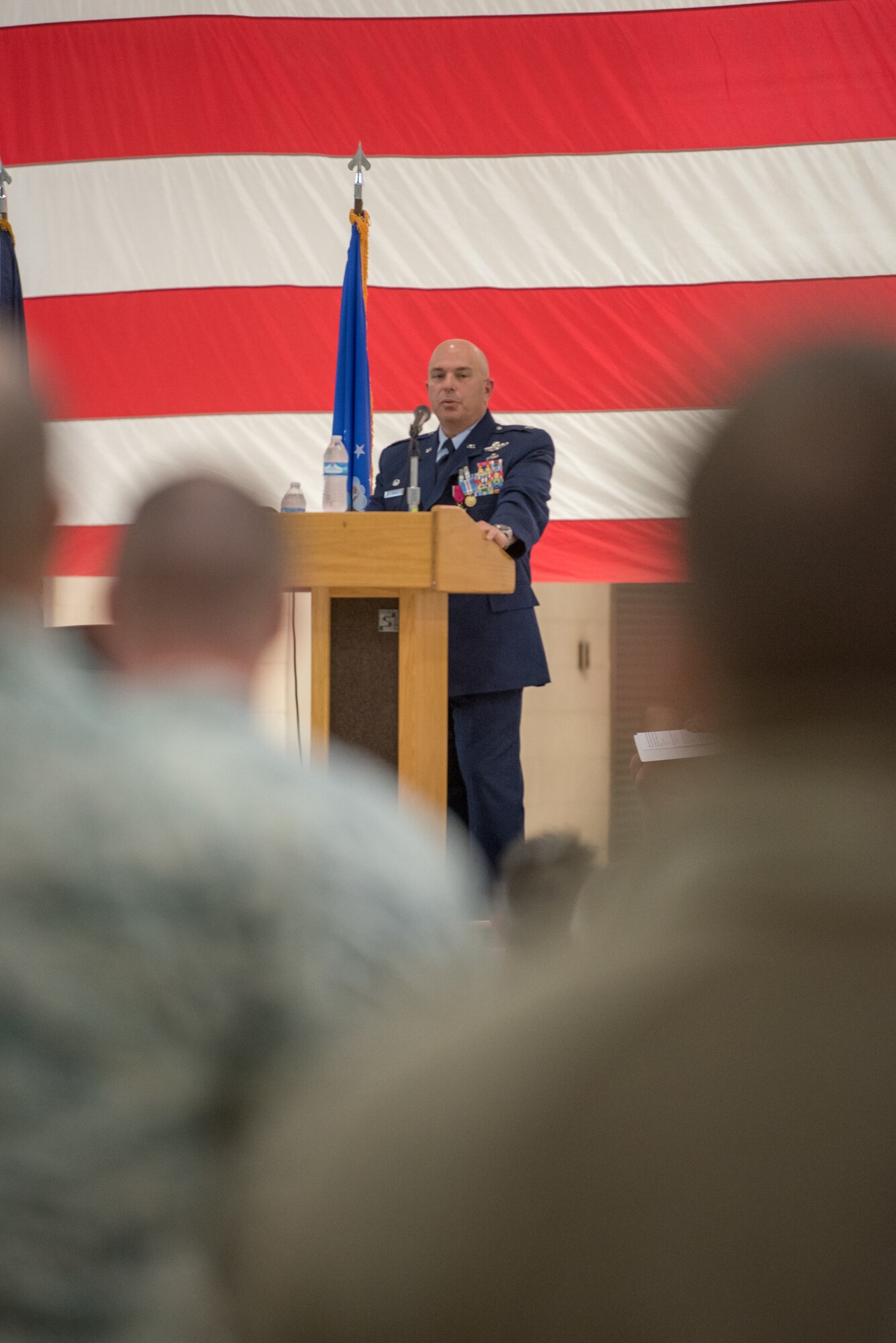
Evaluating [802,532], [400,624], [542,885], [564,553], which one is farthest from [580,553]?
[802,532]

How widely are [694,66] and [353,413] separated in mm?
1612

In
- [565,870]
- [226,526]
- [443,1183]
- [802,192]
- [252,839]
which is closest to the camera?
[443,1183]

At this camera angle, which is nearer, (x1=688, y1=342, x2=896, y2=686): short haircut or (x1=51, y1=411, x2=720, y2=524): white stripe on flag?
(x1=688, y1=342, x2=896, y2=686): short haircut

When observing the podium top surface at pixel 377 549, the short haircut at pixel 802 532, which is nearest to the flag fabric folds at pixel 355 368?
the podium top surface at pixel 377 549

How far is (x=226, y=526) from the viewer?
2.72ft

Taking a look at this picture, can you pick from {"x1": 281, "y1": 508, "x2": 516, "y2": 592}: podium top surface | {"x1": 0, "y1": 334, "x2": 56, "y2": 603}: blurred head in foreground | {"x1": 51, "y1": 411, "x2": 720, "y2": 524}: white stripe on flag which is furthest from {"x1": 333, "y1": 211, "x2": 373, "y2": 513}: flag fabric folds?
{"x1": 0, "y1": 334, "x2": 56, "y2": 603}: blurred head in foreground

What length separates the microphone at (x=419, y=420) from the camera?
2852 mm

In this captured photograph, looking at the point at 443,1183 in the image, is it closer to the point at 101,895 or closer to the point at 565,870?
the point at 565,870

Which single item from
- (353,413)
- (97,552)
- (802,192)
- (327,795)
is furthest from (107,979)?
(802,192)

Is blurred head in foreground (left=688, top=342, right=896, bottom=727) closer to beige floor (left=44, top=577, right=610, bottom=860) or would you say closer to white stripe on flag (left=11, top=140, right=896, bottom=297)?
white stripe on flag (left=11, top=140, right=896, bottom=297)

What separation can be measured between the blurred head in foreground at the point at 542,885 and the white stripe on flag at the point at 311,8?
3.93m

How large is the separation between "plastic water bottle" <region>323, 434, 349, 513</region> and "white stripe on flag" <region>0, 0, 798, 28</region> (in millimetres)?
1854

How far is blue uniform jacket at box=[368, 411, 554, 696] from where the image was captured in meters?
2.95

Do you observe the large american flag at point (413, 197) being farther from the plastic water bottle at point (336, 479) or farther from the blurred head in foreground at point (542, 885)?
the blurred head in foreground at point (542, 885)
